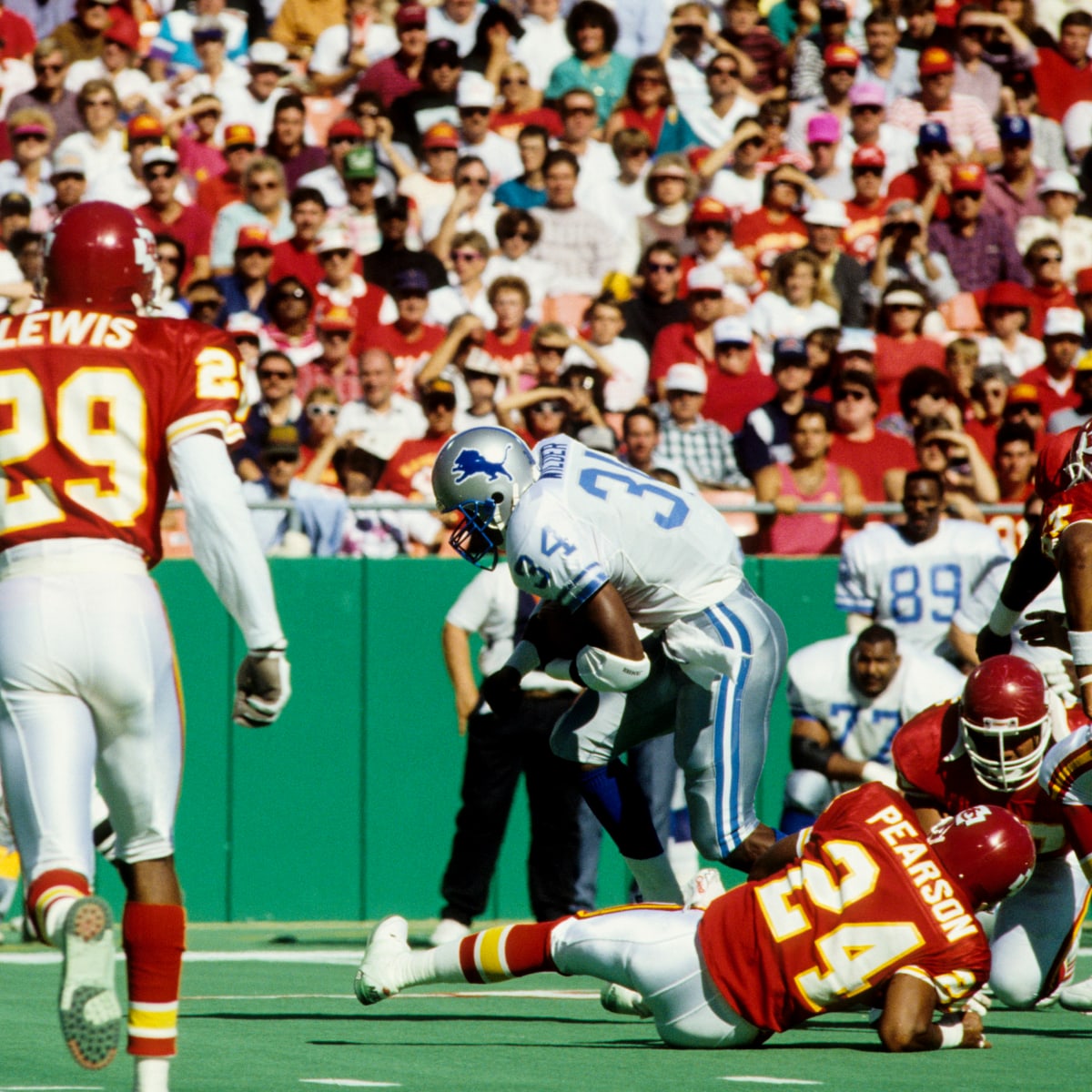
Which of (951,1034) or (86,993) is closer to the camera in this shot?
(86,993)

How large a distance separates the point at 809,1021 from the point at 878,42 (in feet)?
33.5

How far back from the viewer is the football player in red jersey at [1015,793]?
20.7 ft

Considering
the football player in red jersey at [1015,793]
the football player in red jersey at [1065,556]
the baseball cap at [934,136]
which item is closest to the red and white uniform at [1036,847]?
the football player in red jersey at [1015,793]

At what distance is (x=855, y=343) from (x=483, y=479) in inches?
240

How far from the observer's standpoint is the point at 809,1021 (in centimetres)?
701

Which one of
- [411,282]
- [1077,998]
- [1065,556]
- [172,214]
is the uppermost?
[172,214]

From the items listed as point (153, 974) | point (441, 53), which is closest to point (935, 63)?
point (441, 53)

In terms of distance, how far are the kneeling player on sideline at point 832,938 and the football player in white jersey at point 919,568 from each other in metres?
5.03

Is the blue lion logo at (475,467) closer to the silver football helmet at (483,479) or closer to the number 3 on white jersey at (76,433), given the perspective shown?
the silver football helmet at (483,479)

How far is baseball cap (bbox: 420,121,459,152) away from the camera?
13773mm

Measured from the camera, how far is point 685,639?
22.4 ft

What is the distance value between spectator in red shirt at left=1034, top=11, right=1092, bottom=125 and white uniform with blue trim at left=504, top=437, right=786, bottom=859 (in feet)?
33.5

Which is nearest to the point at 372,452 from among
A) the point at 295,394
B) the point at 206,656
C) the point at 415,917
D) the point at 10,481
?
the point at 295,394

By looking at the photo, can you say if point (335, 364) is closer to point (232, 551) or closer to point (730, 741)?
point (730, 741)
